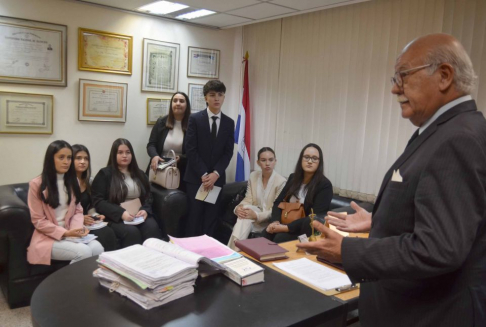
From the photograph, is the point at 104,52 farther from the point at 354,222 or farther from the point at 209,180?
the point at 354,222

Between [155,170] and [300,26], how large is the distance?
2150 mm

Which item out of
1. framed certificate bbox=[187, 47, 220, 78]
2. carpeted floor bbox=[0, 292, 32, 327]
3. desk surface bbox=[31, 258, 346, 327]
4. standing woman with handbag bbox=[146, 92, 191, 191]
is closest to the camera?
desk surface bbox=[31, 258, 346, 327]

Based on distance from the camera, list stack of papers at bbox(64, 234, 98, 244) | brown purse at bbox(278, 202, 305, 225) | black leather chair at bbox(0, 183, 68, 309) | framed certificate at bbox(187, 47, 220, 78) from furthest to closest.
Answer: framed certificate at bbox(187, 47, 220, 78)
brown purse at bbox(278, 202, 305, 225)
stack of papers at bbox(64, 234, 98, 244)
black leather chair at bbox(0, 183, 68, 309)

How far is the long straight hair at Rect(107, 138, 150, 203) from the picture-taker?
348cm

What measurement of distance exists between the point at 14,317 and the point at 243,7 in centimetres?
312

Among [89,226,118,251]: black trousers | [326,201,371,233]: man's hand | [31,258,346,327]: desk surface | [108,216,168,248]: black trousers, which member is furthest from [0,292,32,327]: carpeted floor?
[326,201,371,233]: man's hand

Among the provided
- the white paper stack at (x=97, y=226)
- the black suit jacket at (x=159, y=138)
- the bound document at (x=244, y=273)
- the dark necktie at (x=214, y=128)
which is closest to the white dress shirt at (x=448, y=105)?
the bound document at (x=244, y=273)

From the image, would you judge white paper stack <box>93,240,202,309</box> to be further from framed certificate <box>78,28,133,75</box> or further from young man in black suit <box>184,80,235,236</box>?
framed certificate <box>78,28,133,75</box>

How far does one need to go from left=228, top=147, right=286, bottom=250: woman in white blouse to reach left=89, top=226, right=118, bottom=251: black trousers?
101 centimetres

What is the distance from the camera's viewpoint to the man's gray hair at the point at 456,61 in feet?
3.20

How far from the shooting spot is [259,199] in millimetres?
3787

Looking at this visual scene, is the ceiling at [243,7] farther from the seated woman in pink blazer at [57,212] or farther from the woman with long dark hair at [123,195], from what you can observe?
the seated woman in pink blazer at [57,212]

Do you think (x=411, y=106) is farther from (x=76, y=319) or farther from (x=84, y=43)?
(x=84, y=43)

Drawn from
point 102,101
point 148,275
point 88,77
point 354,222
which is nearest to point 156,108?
point 102,101
